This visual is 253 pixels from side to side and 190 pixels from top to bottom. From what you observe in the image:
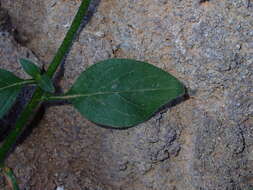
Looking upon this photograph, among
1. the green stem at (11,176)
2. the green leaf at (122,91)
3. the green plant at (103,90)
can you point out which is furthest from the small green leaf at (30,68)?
the green stem at (11,176)

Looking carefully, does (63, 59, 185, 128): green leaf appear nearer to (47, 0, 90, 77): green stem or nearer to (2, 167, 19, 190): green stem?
(47, 0, 90, 77): green stem

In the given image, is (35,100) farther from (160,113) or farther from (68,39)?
(160,113)

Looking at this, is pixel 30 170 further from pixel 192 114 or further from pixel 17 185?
pixel 192 114

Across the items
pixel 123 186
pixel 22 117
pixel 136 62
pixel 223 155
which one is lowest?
pixel 123 186

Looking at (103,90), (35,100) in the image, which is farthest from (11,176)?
(103,90)

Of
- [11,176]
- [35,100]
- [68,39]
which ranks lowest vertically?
[11,176]

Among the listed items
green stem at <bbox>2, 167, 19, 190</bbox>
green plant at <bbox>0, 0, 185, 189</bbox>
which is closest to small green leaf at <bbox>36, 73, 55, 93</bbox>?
green plant at <bbox>0, 0, 185, 189</bbox>

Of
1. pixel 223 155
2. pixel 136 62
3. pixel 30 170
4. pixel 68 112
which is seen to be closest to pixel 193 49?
pixel 136 62
